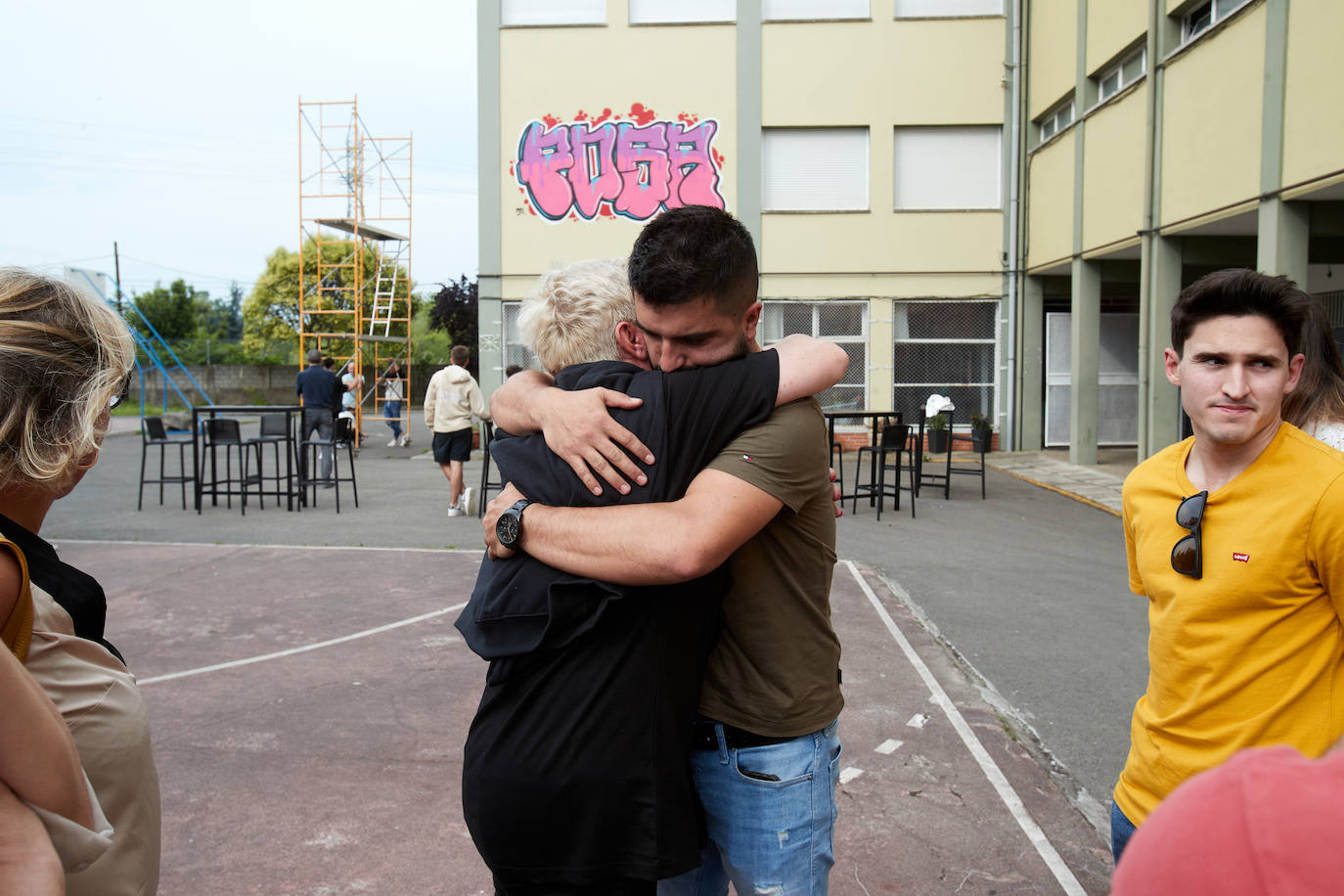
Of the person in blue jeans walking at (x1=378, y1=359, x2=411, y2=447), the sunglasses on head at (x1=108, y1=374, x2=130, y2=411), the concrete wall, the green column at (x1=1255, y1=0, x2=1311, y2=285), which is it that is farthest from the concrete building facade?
the concrete wall

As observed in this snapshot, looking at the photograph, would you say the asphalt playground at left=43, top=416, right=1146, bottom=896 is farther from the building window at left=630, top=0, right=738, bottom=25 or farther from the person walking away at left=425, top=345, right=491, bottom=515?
the building window at left=630, top=0, right=738, bottom=25

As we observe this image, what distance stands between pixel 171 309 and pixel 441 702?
193 ft

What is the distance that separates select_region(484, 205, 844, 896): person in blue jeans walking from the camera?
1.61 m

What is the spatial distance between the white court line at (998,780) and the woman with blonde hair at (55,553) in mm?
2771

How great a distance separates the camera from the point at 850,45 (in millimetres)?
19312

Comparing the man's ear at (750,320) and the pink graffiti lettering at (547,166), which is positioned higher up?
the pink graffiti lettering at (547,166)

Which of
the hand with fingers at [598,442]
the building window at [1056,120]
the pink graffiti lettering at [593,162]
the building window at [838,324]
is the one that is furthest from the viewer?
the building window at [838,324]

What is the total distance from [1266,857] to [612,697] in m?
1.11

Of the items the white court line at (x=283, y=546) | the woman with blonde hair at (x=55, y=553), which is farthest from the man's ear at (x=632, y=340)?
the white court line at (x=283, y=546)

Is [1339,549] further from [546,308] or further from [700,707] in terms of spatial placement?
[546,308]

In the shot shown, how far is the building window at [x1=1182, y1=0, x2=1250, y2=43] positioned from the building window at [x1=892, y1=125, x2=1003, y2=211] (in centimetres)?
585

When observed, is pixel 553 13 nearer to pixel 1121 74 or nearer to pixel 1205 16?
pixel 1121 74

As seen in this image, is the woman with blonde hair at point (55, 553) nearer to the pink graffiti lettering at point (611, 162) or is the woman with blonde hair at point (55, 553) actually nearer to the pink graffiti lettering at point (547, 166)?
the pink graffiti lettering at point (611, 162)

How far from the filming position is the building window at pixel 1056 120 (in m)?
17.9
